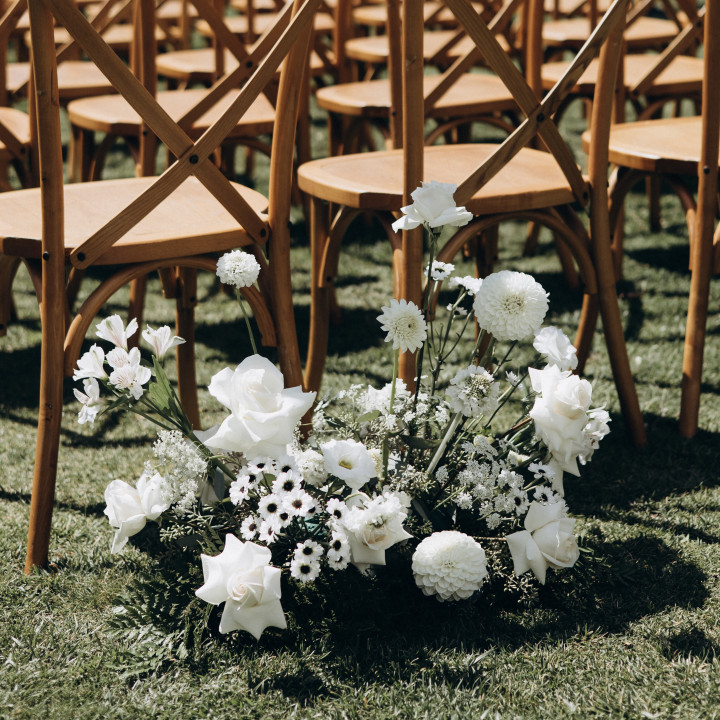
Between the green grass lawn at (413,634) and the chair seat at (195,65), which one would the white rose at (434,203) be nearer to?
the green grass lawn at (413,634)

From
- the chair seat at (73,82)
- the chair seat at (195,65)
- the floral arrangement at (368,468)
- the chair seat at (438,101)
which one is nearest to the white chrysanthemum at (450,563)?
the floral arrangement at (368,468)

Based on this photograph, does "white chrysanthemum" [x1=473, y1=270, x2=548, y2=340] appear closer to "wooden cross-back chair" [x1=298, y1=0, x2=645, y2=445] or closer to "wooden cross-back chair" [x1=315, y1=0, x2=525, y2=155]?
"wooden cross-back chair" [x1=298, y1=0, x2=645, y2=445]

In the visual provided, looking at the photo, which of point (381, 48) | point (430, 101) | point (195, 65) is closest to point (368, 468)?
point (430, 101)

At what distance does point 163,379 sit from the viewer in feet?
5.67

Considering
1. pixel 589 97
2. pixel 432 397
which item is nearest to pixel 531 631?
pixel 432 397

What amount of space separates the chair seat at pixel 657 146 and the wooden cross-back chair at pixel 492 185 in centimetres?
13

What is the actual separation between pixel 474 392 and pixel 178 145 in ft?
2.24

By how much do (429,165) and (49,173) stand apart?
2.98 ft

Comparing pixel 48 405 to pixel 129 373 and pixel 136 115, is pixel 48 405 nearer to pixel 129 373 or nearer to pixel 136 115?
pixel 129 373

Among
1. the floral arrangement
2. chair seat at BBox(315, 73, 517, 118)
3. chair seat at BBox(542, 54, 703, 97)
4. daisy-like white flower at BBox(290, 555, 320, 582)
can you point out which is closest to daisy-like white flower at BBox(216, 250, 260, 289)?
the floral arrangement

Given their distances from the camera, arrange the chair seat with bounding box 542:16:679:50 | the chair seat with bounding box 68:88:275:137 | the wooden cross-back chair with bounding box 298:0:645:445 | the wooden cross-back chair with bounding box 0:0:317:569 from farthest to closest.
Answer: the chair seat with bounding box 542:16:679:50, the chair seat with bounding box 68:88:275:137, the wooden cross-back chair with bounding box 298:0:645:445, the wooden cross-back chair with bounding box 0:0:317:569

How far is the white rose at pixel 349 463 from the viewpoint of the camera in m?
1.63

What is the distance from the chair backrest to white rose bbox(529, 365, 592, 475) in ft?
1.78

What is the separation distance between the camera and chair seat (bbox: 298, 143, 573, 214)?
207cm
